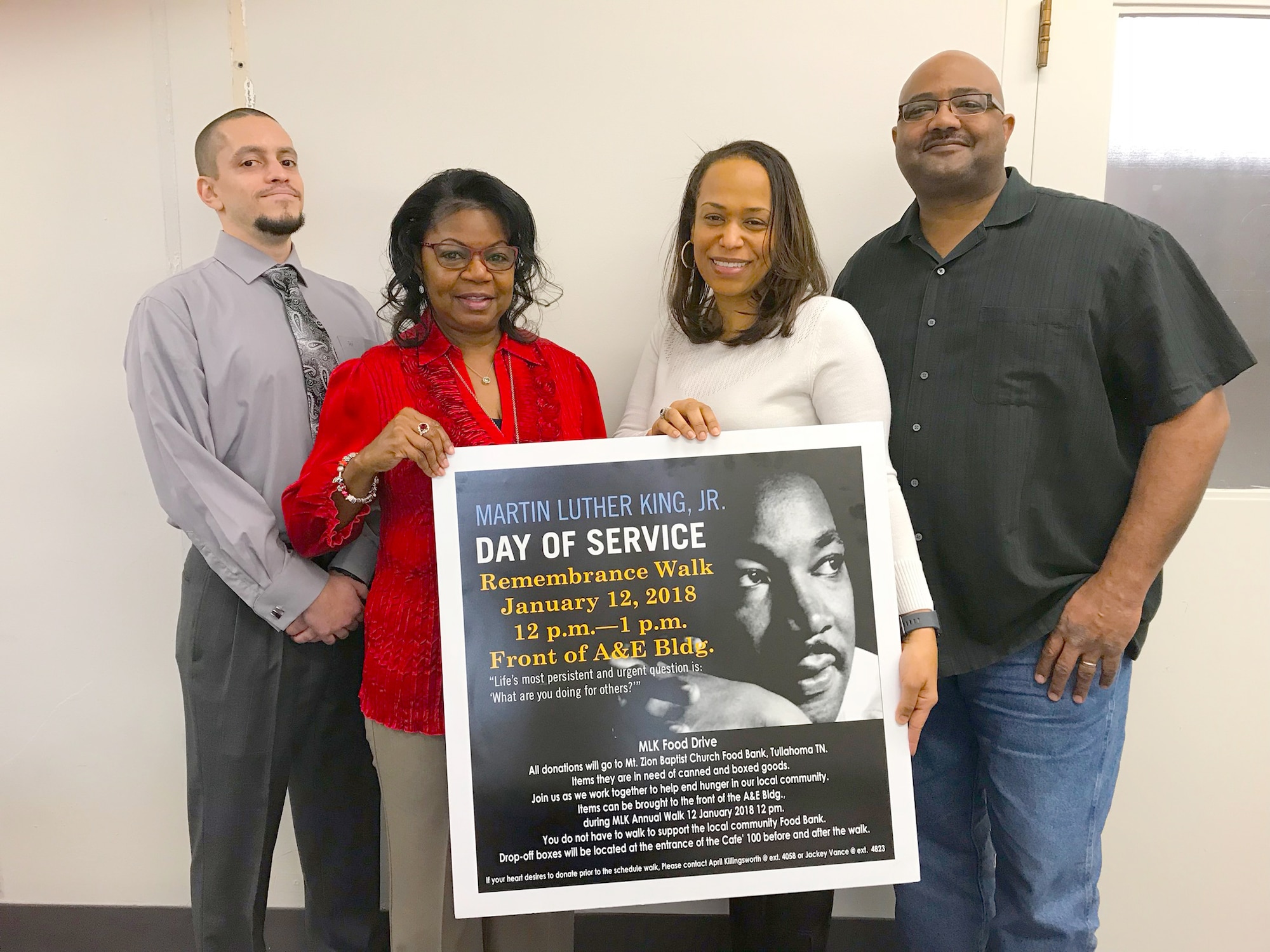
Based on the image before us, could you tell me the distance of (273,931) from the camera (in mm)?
2186

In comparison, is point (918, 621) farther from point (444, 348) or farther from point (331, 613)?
point (331, 613)

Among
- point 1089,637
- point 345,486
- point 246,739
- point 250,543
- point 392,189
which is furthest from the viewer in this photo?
point 392,189

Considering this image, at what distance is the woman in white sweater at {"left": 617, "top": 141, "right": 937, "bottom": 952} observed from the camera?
133cm

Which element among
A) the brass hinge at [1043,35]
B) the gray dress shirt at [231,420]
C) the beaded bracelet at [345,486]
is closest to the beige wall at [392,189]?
the brass hinge at [1043,35]

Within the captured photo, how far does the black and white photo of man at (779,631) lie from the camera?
4.17ft

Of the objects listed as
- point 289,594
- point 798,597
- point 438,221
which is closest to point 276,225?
point 438,221

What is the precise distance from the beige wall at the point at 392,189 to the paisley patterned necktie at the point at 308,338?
0.92 ft

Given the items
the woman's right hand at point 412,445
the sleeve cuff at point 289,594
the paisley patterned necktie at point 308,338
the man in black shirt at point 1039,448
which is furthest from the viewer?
the paisley patterned necktie at point 308,338

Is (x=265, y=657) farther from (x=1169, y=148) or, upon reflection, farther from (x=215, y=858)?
(x=1169, y=148)

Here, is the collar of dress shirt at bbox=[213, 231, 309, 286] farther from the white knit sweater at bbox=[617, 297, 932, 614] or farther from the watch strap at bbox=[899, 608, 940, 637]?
the watch strap at bbox=[899, 608, 940, 637]

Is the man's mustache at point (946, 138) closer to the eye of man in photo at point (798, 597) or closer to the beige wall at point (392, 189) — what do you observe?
the beige wall at point (392, 189)

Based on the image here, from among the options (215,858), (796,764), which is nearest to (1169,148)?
(796,764)

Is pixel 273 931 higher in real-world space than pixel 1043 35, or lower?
lower

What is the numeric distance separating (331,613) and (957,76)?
63.9 inches
